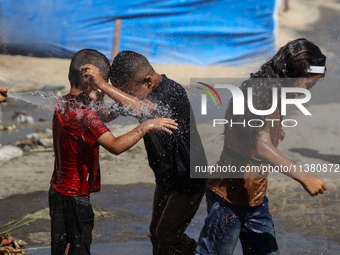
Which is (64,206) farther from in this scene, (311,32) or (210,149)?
(311,32)

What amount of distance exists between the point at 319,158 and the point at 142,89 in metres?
4.12

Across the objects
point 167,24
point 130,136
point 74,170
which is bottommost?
point 74,170

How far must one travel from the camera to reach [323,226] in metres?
4.81

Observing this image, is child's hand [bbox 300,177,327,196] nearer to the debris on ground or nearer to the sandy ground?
the sandy ground

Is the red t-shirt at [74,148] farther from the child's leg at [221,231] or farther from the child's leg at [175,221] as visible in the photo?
the child's leg at [221,231]

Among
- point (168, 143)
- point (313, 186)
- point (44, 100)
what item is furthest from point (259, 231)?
point (44, 100)

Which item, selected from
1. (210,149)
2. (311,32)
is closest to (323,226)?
(210,149)

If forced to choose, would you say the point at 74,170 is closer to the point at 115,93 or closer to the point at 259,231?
the point at 115,93

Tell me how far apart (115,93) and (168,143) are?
1.62 ft

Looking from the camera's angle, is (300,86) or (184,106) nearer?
(300,86)

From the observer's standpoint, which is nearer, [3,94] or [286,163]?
[286,163]

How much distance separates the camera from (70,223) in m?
3.24

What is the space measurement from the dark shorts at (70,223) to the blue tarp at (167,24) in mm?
5662

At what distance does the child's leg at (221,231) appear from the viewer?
121 inches
